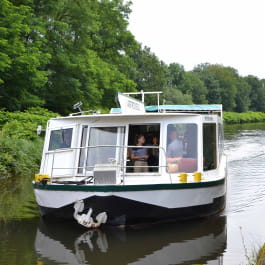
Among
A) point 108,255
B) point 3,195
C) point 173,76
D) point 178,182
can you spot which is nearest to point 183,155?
point 178,182

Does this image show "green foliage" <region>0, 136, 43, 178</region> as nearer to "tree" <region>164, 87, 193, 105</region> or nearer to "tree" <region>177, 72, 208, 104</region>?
"tree" <region>164, 87, 193, 105</region>

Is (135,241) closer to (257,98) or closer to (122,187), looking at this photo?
(122,187)

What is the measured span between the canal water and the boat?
312mm

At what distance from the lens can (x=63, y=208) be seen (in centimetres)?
1003

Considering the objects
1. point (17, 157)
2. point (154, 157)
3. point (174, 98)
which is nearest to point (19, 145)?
point (17, 157)

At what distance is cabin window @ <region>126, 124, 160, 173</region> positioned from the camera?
35.6 feet

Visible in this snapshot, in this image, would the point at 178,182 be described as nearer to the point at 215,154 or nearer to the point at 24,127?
the point at 215,154

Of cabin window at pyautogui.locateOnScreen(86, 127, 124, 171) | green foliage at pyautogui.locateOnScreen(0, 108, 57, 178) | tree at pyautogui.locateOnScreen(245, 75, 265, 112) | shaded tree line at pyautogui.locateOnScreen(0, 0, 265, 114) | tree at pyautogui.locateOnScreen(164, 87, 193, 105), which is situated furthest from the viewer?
tree at pyautogui.locateOnScreen(245, 75, 265, 112)

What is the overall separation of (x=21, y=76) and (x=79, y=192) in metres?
16.7

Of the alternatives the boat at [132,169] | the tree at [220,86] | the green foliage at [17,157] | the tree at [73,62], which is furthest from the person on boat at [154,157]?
the tree at [220,86]

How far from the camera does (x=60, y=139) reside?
11.6 meters

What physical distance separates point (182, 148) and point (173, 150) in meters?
0.22

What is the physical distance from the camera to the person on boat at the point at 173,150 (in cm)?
1065

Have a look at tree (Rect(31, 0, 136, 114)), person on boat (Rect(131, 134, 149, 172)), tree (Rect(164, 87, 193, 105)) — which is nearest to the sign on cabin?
person on boat (Rect(131, 134, 149, 172))
